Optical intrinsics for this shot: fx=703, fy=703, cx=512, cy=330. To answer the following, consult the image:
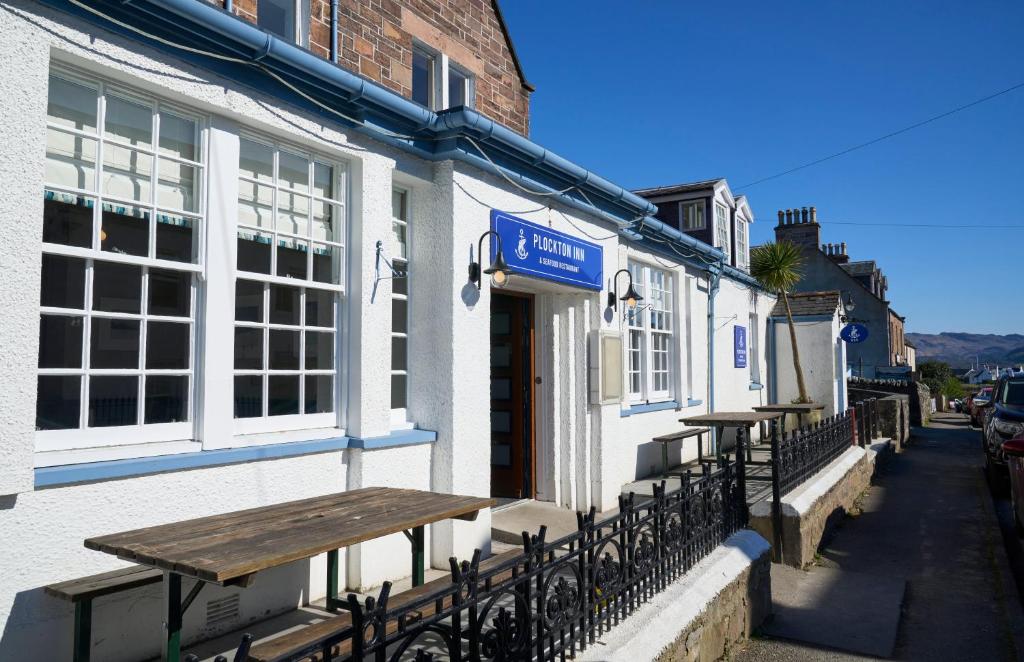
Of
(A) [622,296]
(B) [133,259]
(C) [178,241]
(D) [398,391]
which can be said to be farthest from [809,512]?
(B) [133,259]

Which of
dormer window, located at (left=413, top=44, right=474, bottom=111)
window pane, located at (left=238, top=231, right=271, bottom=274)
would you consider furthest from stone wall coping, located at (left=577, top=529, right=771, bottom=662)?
dormer window, located at (left=413, top=44, right=474, bottom=111)

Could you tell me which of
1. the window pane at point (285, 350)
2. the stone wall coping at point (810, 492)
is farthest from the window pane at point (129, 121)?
the stone wall coping at point (810, 492)

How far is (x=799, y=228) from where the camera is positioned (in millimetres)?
31609

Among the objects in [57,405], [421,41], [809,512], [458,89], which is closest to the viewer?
[57,405]

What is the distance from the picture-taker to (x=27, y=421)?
341 cm

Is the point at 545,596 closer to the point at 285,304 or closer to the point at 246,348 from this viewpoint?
the point at 285,304

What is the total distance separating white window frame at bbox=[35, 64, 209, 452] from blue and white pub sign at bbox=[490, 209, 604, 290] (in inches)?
103

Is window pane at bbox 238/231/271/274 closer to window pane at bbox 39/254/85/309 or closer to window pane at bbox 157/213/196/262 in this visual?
window pane at bbox 157/213/196/262

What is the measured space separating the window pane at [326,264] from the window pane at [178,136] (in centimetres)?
113

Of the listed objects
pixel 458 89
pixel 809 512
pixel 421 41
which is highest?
pixel 421 41

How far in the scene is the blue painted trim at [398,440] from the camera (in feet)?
16.9

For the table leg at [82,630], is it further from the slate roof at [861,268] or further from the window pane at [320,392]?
the slate roof at [861,268]

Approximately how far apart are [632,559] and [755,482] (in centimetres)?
589

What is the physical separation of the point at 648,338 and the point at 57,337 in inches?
302
